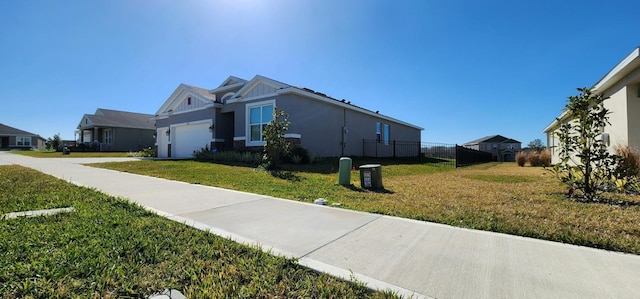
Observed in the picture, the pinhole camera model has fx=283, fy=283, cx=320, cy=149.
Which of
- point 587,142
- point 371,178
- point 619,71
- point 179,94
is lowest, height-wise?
point 371,178

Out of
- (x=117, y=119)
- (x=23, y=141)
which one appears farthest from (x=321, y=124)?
(x=23, y=141)

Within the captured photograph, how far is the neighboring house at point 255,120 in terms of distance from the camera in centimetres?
1475

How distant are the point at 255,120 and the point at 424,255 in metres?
13.8

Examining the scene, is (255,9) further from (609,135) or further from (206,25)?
(609,135)

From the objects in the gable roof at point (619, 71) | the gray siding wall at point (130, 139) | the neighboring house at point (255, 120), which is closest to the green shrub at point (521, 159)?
the neighboring house at point (255, 120)

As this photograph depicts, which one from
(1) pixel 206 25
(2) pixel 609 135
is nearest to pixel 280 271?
(1) pixel 206 25

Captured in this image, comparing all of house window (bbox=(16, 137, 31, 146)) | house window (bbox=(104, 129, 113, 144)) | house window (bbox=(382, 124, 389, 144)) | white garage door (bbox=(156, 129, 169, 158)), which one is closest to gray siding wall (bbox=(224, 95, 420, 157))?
house window (bbox=(382, 124, 389, 144))

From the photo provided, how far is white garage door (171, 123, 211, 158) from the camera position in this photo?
18.4 meters

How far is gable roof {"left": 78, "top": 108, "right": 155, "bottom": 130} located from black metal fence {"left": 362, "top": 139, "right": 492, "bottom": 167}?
94.6 feet

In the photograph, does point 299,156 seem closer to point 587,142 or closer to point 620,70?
point 587,142

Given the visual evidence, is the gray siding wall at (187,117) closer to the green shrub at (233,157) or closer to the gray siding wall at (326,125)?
→ the green shrub at (233,157)

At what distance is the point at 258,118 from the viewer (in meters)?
15.4

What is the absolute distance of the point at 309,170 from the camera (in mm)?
11305

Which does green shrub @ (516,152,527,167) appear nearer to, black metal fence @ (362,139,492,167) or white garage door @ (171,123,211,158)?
black metal fence @ (362,139,492,167)
